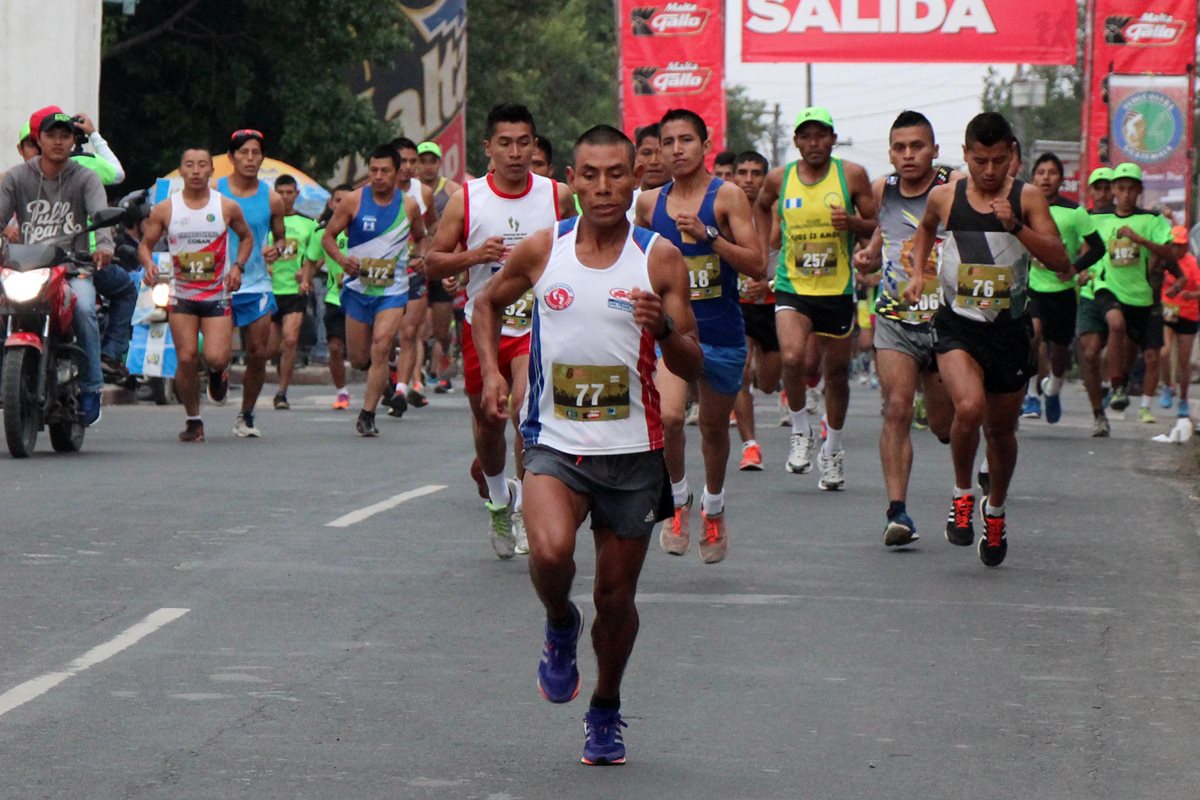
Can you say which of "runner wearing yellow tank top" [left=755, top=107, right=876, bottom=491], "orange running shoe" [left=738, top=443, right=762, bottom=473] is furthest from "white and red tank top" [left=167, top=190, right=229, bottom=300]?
"runner wearing yellow tank top" [left=755, top=107, right=876, bottom=491]

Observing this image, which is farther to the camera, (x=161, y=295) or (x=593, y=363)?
(x=161, y=295)

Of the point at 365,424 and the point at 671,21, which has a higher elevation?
the point at 671,21

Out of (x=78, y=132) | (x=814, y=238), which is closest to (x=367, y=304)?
(x=78, y=132)

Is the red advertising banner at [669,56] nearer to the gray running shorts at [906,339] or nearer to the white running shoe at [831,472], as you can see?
the white running shoe at [831,472]

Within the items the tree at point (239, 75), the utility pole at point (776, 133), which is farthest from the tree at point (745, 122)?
the tree at point (239, 75)

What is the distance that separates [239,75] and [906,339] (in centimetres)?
2617

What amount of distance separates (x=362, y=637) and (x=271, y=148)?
1200 inches

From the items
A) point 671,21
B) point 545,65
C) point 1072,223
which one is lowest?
point 1072,223

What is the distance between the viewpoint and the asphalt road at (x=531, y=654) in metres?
6.33

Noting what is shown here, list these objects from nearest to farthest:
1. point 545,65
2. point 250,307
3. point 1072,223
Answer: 1. point 1072,223
2. point 250,307
3. point 545,65

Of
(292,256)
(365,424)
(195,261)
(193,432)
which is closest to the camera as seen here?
(195,261)

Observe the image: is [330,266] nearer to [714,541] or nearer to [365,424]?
[365,424]

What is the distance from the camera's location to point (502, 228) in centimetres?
1052

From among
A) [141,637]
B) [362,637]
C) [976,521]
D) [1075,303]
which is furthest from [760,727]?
[1075,303]
